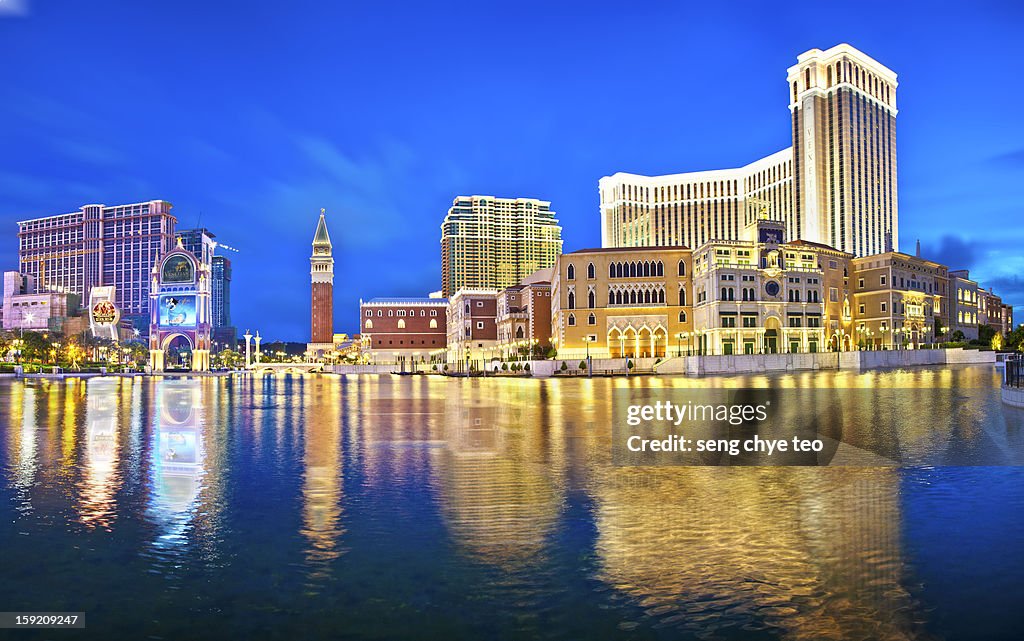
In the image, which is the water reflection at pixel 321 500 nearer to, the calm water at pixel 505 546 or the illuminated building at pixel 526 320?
the calm water at pixel 505 546

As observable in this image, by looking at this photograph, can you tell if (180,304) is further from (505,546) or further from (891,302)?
(505,546)

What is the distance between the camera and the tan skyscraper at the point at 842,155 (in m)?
148

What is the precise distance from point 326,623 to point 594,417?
75.2 ft

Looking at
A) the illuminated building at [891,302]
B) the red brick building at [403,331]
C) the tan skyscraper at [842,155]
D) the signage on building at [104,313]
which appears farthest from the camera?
the signage on building at [104,313]

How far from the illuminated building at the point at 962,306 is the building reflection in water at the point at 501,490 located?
11713 centimetres

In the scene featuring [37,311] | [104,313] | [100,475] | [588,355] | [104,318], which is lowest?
[100,475]

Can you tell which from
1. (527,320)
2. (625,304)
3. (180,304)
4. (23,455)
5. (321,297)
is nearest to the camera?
(23,455)

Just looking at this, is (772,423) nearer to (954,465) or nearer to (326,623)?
(954,465)

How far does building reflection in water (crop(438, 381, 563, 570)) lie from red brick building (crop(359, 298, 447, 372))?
134 m

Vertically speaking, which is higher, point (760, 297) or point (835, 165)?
point (835, 165)

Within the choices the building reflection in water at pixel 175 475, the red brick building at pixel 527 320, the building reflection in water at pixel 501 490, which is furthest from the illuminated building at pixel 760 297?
the building reflection in water at pixel 175 475

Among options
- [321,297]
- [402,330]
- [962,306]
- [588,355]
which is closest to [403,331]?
[402,330]

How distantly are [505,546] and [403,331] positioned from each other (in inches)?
6048

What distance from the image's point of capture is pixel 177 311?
16738 cm
